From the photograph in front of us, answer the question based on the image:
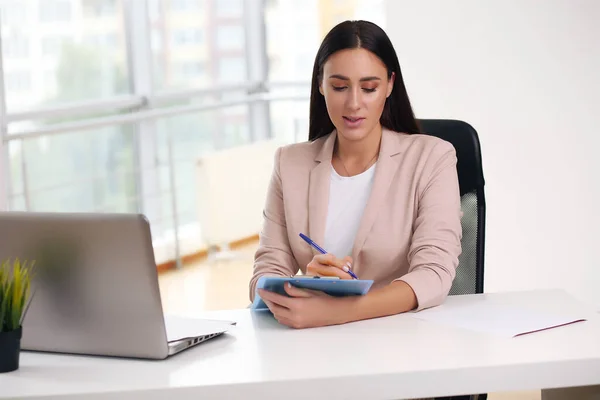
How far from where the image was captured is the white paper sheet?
1667mm

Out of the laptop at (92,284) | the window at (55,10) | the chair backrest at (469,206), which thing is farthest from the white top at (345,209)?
the window at (55,10)

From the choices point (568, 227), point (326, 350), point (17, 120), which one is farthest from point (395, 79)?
point (17, 120)

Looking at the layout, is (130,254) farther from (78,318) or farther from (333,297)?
(333,297)

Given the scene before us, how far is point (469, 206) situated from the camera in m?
2.27

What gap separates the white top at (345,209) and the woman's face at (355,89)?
0.12m

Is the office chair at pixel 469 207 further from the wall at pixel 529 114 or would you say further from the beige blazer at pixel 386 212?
the wall at pixel 529 114

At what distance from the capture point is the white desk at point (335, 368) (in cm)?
148

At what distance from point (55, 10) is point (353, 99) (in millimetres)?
3160

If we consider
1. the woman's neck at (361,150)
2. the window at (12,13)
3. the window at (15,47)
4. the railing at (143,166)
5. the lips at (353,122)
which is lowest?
the railing at (143,166)

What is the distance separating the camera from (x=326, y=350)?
163 centimetres

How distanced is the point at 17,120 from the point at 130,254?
3229mm

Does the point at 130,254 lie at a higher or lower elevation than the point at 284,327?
higher

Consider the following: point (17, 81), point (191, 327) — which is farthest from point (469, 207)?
point (17, 81)

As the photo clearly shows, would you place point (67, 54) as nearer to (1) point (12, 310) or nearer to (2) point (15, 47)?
(2) point (15, 47)
